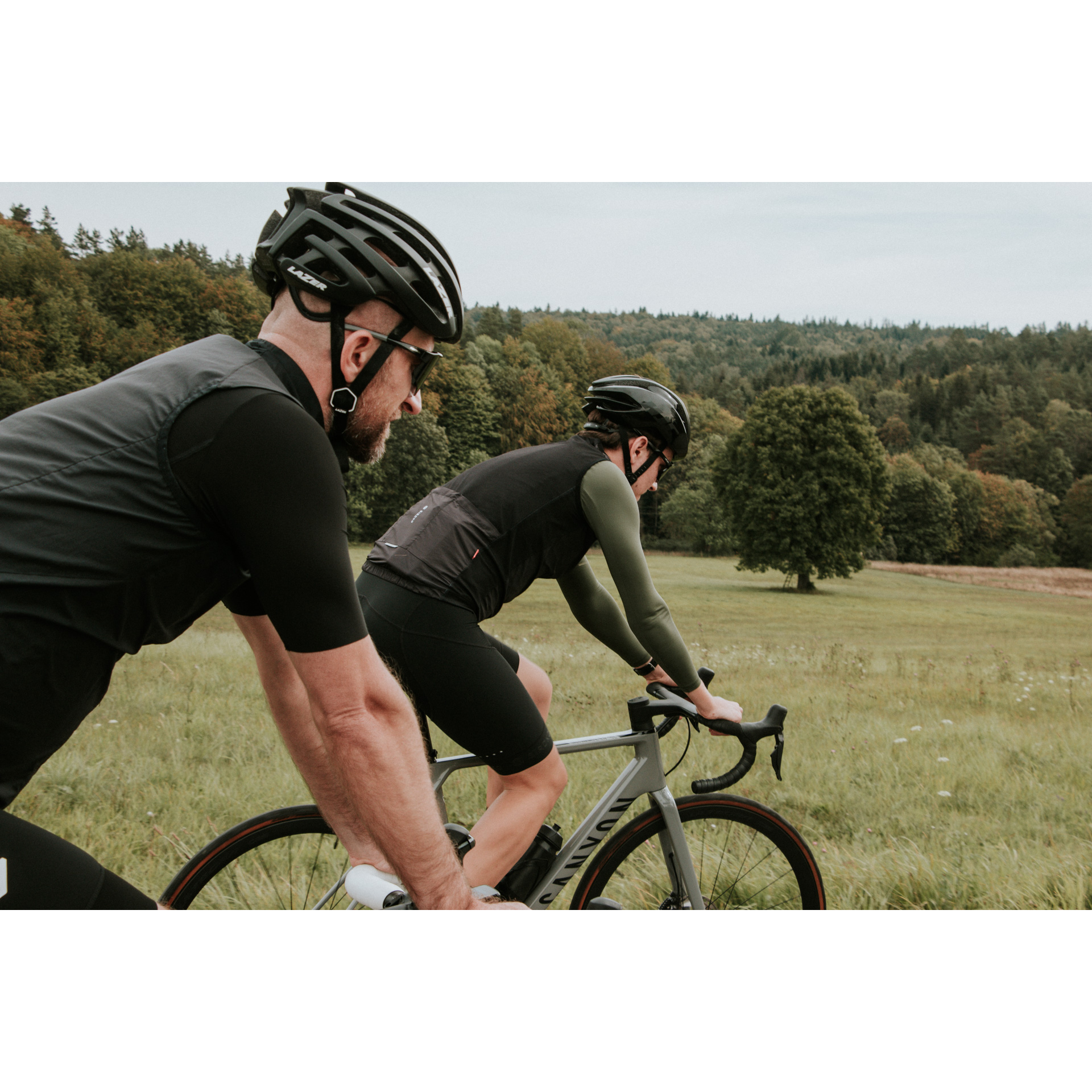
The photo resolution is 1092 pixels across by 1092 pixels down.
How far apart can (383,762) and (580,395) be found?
44.2 metres

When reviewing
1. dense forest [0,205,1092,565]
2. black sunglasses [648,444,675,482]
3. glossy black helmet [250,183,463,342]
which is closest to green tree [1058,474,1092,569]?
dense forest [0,205,1092,565]

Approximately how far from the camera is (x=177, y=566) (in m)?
1.31

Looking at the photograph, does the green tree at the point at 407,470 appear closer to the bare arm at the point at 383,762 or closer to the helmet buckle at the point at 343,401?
the helmet buckle at the point at 343,401

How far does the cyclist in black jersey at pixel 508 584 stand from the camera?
8.70ft

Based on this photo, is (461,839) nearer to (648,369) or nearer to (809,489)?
(809,489)

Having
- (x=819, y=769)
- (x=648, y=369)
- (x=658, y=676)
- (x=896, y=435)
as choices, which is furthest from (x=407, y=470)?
(x=896, y=435)

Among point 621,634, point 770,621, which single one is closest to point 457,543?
point 621,634

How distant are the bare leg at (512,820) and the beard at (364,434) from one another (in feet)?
4.59

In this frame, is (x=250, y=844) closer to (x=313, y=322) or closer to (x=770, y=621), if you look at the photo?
(x=313, y=322)

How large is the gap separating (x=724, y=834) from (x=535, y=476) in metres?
1.57

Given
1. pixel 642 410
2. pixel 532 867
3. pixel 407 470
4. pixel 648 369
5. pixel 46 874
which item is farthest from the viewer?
pixel 648 369

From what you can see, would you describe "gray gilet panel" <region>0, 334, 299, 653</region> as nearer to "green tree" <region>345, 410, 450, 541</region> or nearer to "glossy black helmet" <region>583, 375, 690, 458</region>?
"glossy black helmet" <region>583, 375, 690, 458</region>

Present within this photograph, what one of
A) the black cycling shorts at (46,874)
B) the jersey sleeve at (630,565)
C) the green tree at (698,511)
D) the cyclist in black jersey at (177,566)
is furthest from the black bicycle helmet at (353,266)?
the green tree at (698,511)

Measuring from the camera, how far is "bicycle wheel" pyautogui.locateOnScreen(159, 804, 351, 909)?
2.40m
